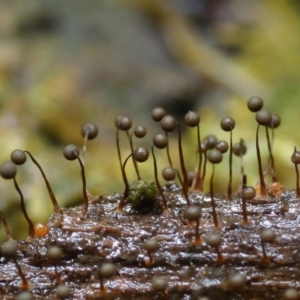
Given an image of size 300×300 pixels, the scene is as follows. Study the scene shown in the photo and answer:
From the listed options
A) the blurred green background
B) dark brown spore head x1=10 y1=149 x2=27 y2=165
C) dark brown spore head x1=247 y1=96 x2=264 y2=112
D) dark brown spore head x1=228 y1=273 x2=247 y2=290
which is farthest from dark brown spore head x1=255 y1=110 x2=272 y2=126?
the blurred green background

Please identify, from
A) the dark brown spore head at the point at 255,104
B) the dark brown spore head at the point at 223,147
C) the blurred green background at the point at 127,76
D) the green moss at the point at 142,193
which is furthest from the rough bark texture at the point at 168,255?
the blurred green background at the point at 127,76

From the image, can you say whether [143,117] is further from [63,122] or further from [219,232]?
[219,232]

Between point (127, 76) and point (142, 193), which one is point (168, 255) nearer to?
point (142, 193)

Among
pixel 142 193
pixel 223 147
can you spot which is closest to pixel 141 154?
pixel 142 193

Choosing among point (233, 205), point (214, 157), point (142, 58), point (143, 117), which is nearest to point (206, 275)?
point (233, 205)

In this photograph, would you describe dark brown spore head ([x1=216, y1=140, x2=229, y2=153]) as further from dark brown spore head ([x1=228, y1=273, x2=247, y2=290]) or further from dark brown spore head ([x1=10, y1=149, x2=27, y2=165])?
dark brown spore head ([x1=10, y1=149, x2=27, y2=165])

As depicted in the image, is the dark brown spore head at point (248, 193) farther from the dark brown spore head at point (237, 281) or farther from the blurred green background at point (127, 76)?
the blurred green background at point (127, 76)

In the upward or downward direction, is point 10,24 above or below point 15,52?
above
